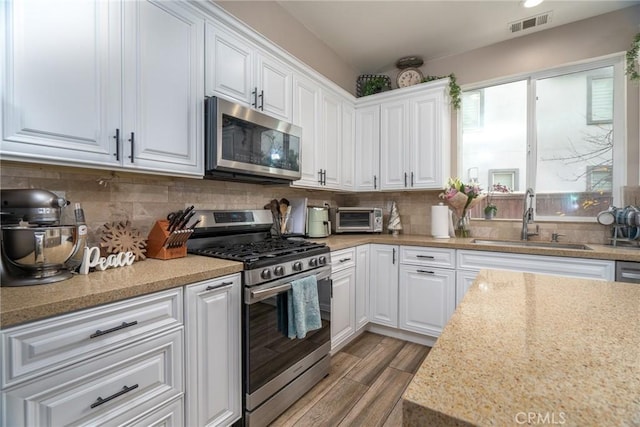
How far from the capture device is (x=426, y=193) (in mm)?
3170

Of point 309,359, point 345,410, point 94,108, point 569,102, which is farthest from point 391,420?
point 569,102

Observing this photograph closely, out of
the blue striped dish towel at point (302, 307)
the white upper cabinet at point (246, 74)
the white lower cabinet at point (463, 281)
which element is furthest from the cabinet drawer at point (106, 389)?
the white lower cabinet at point (463, 281)

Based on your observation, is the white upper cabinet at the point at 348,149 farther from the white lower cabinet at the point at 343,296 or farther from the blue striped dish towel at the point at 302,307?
the blue striped dish towel at the point at 302,307

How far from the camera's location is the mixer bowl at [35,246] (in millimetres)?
1030

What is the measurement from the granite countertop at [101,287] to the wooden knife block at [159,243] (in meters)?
0.06

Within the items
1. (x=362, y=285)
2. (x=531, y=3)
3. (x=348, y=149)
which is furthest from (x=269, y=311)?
(x=531, y=3)

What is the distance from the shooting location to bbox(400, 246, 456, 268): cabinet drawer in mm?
2442

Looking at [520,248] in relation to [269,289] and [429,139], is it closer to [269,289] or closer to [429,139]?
[429,139]

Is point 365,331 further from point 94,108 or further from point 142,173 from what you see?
point 94,108

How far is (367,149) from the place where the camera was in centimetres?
318

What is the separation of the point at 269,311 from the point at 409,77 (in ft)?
9.49

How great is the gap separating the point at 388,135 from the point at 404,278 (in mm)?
1481

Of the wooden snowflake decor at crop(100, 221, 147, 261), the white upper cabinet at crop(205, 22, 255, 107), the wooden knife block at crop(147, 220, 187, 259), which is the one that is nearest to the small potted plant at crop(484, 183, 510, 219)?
the white upper cabinet at crop(205, 22, 255, 107)

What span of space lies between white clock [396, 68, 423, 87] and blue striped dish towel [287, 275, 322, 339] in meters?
2.51
